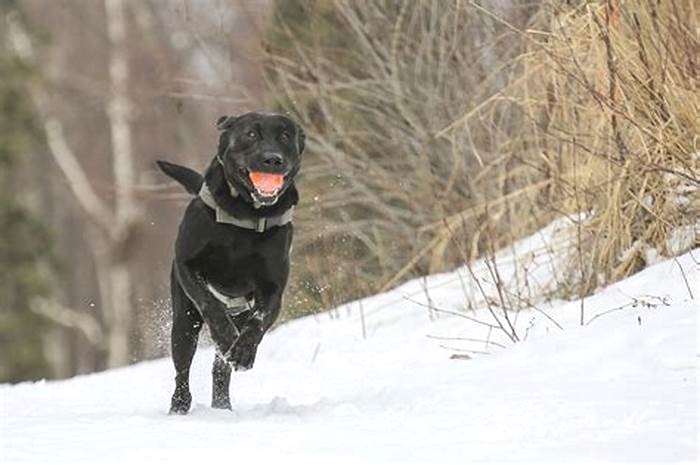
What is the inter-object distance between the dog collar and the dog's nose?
0.64 ft

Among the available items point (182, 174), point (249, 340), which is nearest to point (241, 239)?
point (249, 340)

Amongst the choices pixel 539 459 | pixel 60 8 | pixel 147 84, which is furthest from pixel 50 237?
pixel 539 459

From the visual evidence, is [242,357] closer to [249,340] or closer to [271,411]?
[249,340]

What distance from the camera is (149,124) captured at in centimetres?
2442

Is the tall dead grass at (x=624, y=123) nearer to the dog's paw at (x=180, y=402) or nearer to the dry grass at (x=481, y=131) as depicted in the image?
the dry grass at (x=481, y=131)

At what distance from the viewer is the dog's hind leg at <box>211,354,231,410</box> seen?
6016 millimetres

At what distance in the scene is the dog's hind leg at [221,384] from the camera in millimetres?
6016

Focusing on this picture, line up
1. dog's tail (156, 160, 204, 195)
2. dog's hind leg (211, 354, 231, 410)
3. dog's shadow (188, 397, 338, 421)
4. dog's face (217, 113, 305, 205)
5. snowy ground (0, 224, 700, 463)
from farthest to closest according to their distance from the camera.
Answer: dog's tail (156, 160, 204, 195), dog's hind leg (211, 354, 231, 410), dog's face (217, 113, 305, 205), dog's shadow (188, 397, 338, 421), snowy ground (0, 224, 700, 463)

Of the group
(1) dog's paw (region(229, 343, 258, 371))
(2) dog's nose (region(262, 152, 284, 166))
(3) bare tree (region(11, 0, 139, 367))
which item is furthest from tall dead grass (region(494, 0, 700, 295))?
(3) bare tree (region(11, 0, 139, 367))

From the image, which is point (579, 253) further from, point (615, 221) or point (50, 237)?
point (50, 237)

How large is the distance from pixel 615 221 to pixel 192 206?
2263 millimetres

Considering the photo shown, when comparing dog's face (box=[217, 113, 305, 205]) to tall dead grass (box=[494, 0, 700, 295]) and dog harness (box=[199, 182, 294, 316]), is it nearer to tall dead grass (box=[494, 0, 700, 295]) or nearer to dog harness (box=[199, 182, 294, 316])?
dog harness (box=[199, 182, 294, 316])

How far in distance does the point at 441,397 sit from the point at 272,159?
3.49 ft

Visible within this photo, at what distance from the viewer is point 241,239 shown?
5.69 meters
